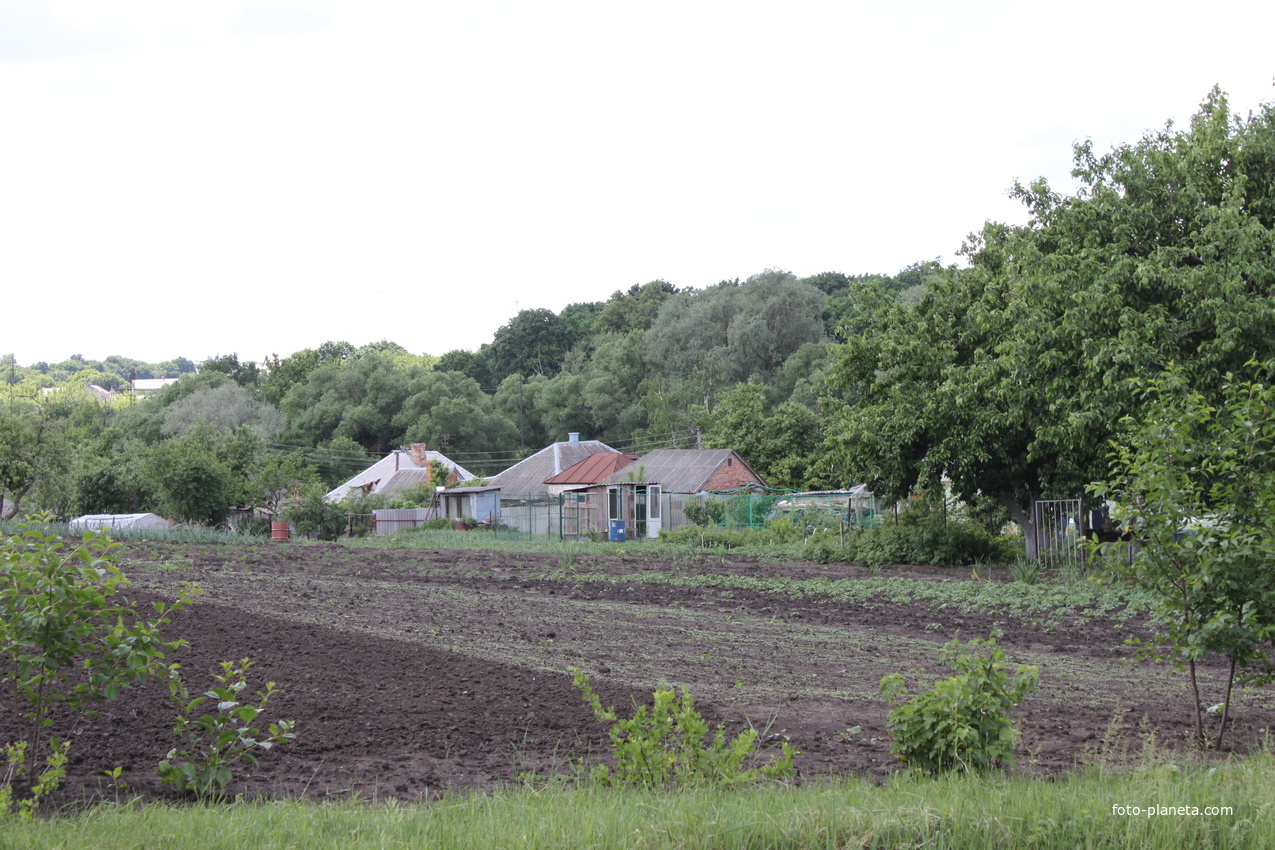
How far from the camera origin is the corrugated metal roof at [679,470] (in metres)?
43.0

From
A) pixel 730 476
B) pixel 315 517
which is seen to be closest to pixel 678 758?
pixel 315 517

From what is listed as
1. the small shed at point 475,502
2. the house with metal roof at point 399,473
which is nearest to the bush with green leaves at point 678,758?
the small shed at point 475,502

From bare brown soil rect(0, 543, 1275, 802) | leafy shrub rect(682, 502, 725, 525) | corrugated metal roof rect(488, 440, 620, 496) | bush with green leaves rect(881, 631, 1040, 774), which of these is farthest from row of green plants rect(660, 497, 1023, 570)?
corrugated metal roof rect(488, 440, 620, 496)

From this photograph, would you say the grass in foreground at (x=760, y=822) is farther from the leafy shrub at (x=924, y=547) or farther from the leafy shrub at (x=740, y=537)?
the leafy shrub at (x=740, y=537)

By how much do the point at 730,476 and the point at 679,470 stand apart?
92.3 inches

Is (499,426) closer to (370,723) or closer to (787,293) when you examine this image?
(787,293)

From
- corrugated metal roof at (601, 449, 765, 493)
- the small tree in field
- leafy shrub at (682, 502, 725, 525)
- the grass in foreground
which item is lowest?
the grass in foreground

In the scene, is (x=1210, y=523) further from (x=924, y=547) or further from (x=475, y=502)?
(x=475, y=502)

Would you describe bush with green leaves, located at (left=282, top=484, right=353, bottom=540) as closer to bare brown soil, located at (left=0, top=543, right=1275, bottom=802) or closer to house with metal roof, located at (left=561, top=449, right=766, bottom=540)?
house with metal roof, located at (left=561, top=449, right=766, bottom=540)

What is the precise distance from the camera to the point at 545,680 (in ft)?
26.2

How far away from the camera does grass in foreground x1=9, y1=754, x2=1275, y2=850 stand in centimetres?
374

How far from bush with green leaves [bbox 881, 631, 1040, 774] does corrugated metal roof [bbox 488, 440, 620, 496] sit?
1850 inches

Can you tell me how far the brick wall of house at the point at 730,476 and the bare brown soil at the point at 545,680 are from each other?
26602 millimetres

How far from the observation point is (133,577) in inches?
637
